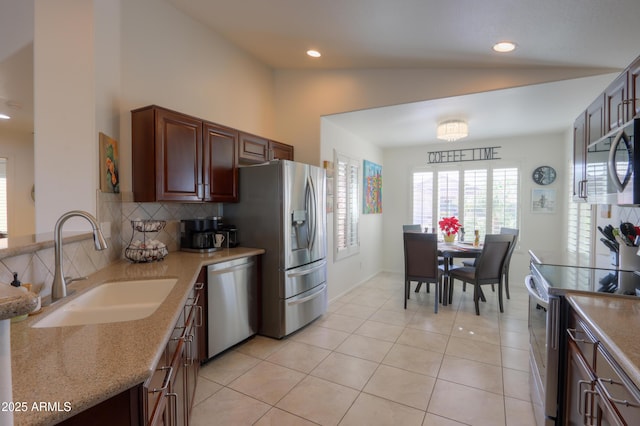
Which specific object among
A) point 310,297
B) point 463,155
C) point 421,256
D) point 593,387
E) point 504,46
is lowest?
point 310,297

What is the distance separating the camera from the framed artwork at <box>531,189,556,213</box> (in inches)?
180

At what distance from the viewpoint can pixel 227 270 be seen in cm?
257

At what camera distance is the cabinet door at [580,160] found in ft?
7.59

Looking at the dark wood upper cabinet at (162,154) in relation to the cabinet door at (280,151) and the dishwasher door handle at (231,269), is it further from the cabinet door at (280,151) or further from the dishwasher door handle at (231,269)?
the cabinet door at (280,151)

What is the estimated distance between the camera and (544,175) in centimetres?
458

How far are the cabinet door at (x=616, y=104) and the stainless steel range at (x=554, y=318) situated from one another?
909 mm

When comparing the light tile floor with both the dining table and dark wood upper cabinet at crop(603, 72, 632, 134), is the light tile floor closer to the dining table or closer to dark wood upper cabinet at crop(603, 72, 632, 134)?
the dining table

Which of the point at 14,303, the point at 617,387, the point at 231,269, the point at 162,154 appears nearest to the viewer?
the point at 14,303

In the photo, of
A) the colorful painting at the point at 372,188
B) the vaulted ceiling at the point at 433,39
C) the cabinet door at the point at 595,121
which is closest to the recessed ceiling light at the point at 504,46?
the vaulted ceiling at the point at 433,39

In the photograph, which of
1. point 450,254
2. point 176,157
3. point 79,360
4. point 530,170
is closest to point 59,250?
point 79,360

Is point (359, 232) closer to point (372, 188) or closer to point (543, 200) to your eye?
point (372, 188)

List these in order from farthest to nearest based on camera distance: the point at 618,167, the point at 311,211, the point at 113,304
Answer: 1. the point at 311,211
2. the point at 113,304
3. the point at 618,167

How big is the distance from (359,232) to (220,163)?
104 inches

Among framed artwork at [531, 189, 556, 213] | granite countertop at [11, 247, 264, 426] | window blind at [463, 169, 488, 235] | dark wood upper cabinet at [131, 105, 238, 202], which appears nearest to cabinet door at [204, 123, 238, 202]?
dark wood upper cabinet at [131, 105, 238, 202]
